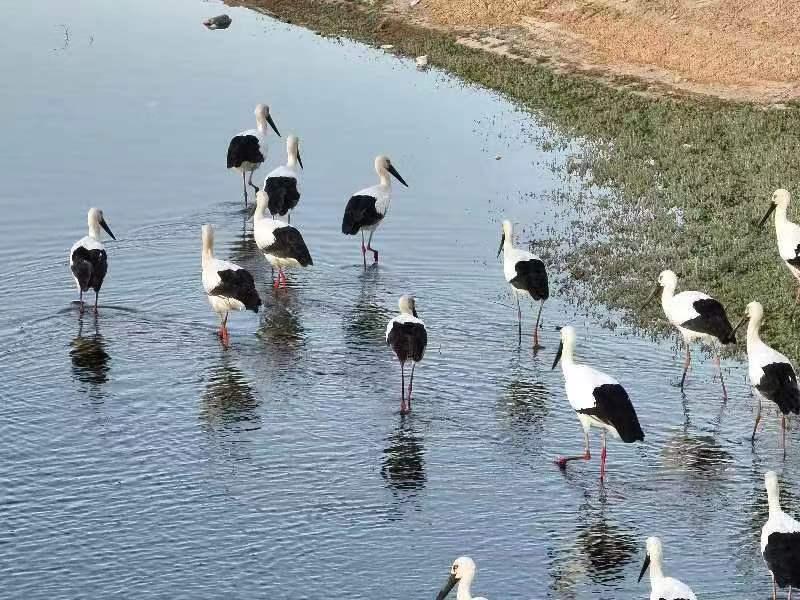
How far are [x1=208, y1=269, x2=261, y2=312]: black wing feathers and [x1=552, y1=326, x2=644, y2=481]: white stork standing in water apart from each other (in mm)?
4177

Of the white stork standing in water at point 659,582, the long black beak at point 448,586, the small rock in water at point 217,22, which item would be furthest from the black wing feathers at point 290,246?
the small rock in water at point 217,22

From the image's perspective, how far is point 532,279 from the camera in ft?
55.0

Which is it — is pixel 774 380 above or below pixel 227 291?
below

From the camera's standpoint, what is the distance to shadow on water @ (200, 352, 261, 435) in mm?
14500

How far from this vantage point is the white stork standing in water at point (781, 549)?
10.7 meters

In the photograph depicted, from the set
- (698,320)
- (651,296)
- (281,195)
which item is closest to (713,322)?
(698,320)

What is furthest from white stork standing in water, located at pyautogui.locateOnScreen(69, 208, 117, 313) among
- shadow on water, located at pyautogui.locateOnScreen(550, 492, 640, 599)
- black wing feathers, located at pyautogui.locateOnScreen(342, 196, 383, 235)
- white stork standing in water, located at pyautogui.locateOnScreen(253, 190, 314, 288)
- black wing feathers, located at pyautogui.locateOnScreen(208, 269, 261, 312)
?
shadow on water, located at pyautogui.locateOnScreen(550, 492, 640, 599)

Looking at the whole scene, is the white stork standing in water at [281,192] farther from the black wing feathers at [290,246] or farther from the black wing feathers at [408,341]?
the black wing feathers at [408,341]

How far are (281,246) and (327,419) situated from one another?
412 centimetres

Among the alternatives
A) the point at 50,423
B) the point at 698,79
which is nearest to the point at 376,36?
the point at 698,79

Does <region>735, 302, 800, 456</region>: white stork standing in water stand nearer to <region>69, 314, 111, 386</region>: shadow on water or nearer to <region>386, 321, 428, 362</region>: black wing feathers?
<region>386, 321, 428, 362</region>: black wing feathers

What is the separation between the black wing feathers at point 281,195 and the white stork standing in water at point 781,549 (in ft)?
34.3

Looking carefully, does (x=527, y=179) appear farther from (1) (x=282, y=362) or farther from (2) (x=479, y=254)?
(1) (x=282, y=362)

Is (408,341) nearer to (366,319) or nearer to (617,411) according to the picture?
(617,411)
